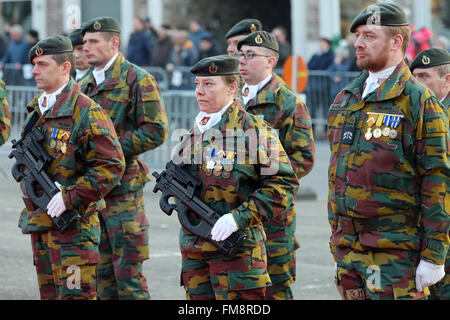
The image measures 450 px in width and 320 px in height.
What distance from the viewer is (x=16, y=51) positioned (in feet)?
69.5

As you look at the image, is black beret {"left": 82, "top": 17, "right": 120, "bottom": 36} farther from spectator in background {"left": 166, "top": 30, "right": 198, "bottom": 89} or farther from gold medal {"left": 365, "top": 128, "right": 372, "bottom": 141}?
spectator in background {"left": 166, "top": 30, "right": 198, "bottom": 89}

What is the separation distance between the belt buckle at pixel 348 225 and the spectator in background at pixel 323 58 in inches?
514

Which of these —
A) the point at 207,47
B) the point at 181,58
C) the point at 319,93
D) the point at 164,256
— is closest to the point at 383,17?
the point at 164,256

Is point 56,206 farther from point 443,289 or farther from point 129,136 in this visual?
point 443,289

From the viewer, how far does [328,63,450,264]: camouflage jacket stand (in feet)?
16.8

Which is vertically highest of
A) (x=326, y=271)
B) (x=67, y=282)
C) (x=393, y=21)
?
(x=393, y=21)

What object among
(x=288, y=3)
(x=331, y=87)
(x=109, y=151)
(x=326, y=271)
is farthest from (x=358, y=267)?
(x=288, y=3)

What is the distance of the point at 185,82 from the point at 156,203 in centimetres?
575

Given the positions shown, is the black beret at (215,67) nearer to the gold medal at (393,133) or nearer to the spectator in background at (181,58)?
the gold medal at (393,133)

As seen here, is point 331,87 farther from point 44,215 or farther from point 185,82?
point 44,215

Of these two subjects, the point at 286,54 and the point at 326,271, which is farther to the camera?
the point at 286,54

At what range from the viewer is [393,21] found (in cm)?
530

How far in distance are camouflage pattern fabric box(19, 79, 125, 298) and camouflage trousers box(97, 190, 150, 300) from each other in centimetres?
98

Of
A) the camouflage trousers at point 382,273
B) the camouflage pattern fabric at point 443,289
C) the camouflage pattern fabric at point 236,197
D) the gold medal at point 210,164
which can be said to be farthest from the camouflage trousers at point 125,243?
the camouflage trousers at point 382,273
